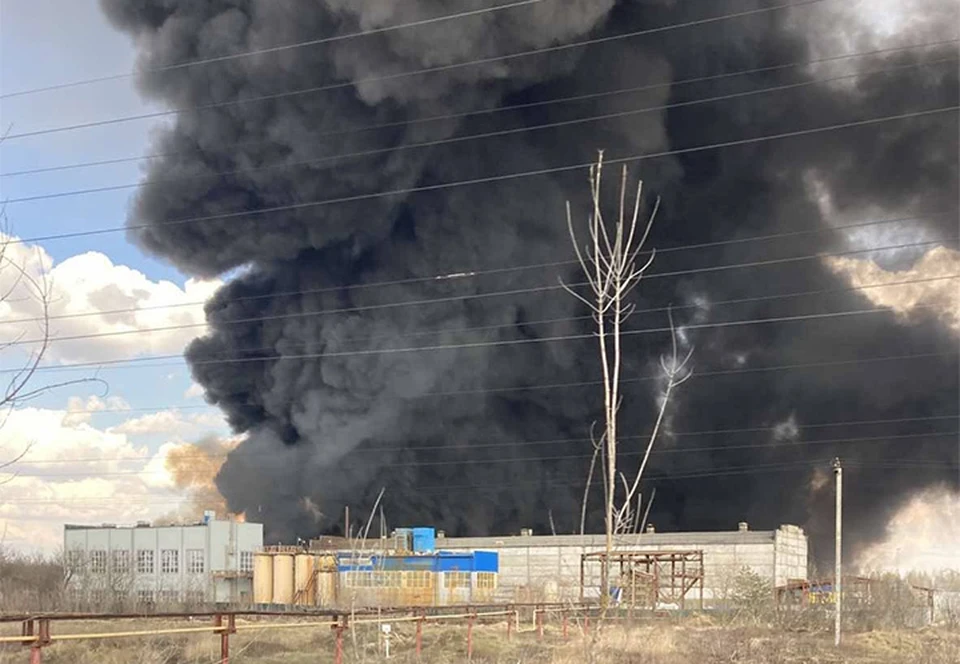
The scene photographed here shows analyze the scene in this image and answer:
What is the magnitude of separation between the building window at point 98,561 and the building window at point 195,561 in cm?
536

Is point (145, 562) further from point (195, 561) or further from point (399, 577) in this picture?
point (399, 577)

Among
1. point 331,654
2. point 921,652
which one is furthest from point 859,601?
point 331,654

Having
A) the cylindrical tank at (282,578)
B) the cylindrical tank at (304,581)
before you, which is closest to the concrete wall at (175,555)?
the cylindrical tank at (282,578)

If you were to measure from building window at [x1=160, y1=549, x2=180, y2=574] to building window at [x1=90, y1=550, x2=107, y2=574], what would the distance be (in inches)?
147

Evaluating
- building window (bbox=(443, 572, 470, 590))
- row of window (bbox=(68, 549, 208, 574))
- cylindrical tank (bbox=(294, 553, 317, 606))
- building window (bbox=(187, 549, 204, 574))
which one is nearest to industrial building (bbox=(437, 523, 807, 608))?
building window (bbox=(443, 572, 470, 590))

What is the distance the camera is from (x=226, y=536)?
7094cm

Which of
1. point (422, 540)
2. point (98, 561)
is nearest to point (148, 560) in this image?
point (98, 561)

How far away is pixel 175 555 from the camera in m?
71.4

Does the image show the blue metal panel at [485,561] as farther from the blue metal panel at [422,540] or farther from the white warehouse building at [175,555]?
the white warehouse building at [175,555]

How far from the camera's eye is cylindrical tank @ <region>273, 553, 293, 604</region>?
6059cm

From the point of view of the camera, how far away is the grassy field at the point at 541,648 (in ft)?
58.4

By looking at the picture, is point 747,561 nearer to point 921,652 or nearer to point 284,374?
point 284,374

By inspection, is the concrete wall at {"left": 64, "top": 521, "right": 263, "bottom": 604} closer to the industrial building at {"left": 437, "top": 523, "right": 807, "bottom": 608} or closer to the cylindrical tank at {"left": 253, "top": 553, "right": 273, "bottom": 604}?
the cylindrical tank at {"left": 253, "top": 553, "right": 273, "bottom": 604}

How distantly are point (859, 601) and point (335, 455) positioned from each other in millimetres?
37981
